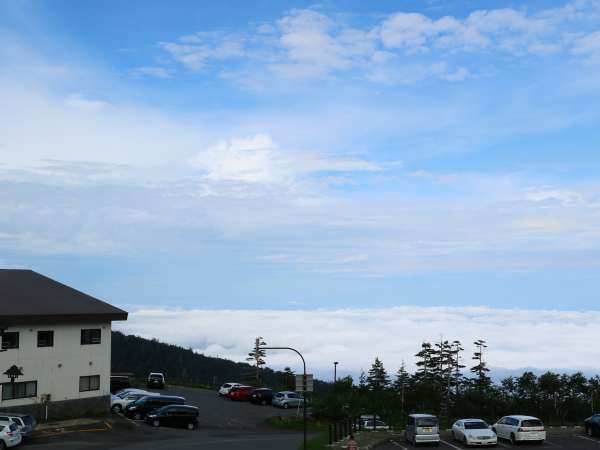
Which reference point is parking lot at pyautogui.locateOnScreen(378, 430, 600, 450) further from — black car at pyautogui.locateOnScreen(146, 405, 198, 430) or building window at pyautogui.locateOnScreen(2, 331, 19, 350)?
building window at pyautogui.locateOnScreen(2, 331, 19, 350)

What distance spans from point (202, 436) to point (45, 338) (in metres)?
13.5

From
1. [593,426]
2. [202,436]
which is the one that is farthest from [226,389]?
[593,426]

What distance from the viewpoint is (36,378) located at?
48.7 m

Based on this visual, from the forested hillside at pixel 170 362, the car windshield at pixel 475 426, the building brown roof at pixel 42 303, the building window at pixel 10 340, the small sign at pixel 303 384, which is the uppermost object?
the building brown roof at pixel 42 303

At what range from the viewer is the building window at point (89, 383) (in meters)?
52.1

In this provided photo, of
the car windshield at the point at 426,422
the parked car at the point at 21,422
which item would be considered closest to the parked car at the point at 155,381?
the parked car at the point at 21,422

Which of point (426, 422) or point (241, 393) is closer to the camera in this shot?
point (426, 422)

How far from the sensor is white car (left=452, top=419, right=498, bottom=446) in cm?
3806

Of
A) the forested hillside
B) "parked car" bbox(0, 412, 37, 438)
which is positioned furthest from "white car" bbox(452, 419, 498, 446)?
the forested hillside

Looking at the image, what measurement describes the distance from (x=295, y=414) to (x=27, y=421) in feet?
89.0

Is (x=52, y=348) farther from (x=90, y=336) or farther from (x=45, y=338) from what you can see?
(x=90, y=336)

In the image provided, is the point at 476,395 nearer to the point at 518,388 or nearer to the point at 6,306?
the point at 518,388

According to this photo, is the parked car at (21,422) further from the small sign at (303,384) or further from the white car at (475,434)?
the white car at (475,434)

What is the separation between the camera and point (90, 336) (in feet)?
174
